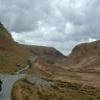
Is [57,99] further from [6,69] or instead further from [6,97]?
[6,69]

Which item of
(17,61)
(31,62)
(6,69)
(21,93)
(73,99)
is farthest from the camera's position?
(31,62)

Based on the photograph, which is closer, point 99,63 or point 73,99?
point 73,99

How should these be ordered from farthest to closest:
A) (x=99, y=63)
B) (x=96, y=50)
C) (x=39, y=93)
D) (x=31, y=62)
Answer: (x=96, y=50), (x=99, y=63), (x=31, y=62), (x=39, y=93)

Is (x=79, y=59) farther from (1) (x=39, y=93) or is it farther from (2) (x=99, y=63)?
(1) (x=39, y=93)

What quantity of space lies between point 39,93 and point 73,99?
13.5 feet

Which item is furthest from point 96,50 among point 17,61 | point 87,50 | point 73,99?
point 73,99

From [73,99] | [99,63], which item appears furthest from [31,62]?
[73,99]

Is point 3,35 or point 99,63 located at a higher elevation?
point 3,35

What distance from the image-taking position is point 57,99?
1097 inches

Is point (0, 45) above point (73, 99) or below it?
above

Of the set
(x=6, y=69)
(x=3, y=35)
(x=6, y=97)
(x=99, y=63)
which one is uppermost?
(x=3, y=35)

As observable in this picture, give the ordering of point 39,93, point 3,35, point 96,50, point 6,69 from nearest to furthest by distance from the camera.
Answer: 1. point 39,93
2. point 6,69
3. point 3,35
4. point 96,50

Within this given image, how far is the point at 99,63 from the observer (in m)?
109

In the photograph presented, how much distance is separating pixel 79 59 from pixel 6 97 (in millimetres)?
142053
